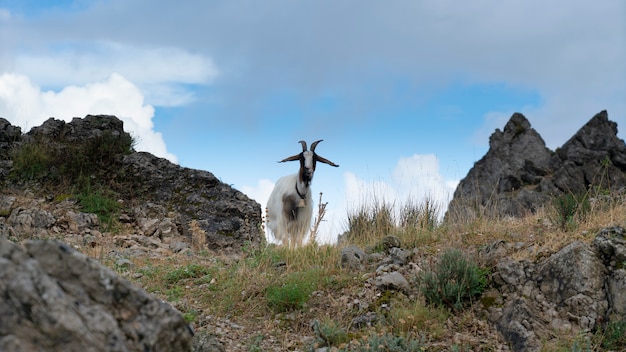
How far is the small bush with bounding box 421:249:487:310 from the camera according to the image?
7453mm

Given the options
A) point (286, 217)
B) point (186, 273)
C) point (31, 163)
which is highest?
point (31, 163)

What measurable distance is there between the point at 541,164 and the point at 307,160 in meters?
26.5

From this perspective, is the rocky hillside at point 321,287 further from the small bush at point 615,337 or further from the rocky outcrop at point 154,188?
the rocky outcrop at point 154,188

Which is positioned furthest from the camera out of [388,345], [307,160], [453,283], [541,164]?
[541,164]

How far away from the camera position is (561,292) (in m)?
7.36

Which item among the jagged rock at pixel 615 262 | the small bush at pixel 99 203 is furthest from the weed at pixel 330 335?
the small bush at pixel 99 203

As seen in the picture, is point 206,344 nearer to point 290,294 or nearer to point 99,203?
point 290,294

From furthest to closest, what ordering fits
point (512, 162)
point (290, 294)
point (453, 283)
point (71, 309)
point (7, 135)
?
1. point (512, 162)
2. point (7, 135)
3. point (290, 294)
4. point (453, 283)
5. point (71, 309)

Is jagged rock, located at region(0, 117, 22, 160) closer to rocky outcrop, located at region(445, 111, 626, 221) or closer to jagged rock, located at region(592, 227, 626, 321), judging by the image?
jagged rock, located at region(592, 227, 626, 321)

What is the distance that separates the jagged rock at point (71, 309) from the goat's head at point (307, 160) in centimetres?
968

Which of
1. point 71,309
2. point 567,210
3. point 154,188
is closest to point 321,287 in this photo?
point 567,210

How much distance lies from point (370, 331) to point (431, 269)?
1.55 metres

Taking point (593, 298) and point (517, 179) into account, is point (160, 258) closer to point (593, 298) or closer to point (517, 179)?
point (593, 298)

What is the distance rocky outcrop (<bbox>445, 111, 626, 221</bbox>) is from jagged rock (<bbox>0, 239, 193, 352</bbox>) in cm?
2578
